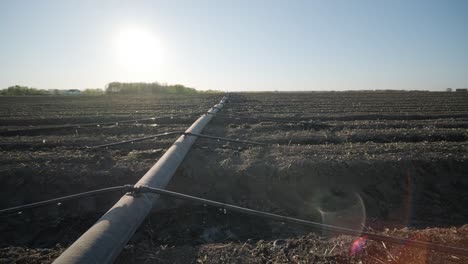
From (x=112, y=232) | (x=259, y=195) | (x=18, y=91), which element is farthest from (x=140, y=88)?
(x=112, y=232)

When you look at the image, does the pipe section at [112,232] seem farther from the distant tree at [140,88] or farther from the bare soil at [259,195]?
the distant tree at [140,88]

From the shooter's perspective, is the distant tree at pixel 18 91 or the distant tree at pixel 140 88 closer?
the distant tree at pixel 18 91

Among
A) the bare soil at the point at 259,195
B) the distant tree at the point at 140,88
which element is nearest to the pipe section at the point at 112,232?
the bare soil at the point at 259,195

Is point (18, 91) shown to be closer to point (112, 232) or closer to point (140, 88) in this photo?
point (140, 88)

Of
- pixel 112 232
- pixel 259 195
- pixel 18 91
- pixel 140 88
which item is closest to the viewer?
pixel 112 232

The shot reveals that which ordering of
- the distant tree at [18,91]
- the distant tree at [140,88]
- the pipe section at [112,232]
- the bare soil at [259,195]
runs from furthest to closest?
the distant tree at [140,88] < the distant tree at [18,91] < the bare soil at [259,195] < the pipe section at [112,232]

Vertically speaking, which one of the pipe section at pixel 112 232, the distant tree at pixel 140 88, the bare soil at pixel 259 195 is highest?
the distant tree at pixel 140 88

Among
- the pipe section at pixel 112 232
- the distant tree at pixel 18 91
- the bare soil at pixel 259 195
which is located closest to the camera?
the pipe section at pixel 112 232

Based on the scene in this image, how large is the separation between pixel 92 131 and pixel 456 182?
7.07 meters

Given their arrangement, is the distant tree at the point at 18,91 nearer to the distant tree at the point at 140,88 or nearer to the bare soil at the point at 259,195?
the distant tree at the point at 140,88

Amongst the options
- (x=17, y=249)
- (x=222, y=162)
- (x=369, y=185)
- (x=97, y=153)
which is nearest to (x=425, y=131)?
(x=369, y=185)

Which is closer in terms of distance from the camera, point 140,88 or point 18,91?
point 18,91

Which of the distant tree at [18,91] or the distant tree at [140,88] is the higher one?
the distant tree at [140,88]

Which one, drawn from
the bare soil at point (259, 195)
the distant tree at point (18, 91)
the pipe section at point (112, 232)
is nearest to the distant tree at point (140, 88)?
the distant tree at point (18, 91)
